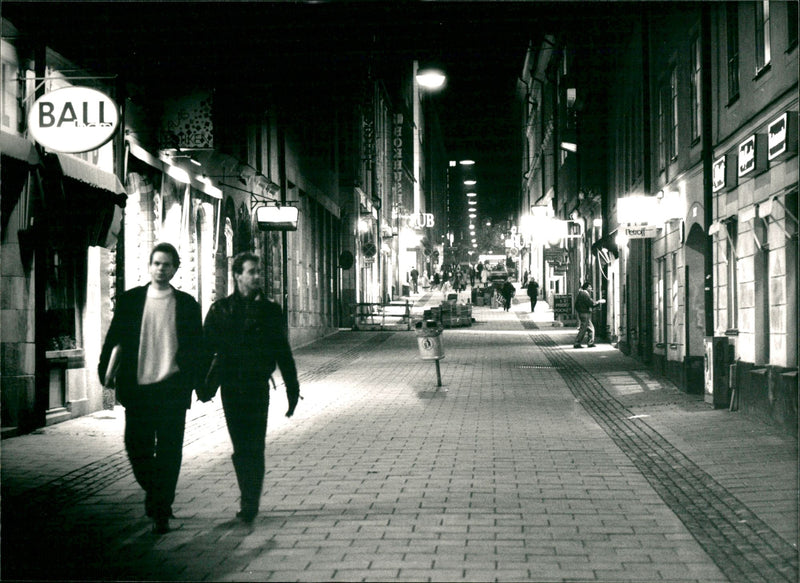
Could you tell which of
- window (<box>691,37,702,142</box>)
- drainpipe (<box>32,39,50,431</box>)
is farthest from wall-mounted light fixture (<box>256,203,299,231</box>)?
drainpipe (<box>32,39,50,431</box>)

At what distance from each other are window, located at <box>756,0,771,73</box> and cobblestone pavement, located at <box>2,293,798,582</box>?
436 cm

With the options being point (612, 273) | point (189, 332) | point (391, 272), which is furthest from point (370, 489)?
point (391, 272)

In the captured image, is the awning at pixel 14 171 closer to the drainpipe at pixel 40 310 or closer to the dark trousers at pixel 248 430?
the drainpipe at pixel 40 310

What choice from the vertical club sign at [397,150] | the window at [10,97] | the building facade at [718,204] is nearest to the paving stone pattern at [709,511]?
the building facade at [718,204]

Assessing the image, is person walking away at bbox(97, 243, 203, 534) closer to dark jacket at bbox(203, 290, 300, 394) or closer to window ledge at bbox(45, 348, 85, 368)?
dark jacket at bbox(203, 290, 300, 394)

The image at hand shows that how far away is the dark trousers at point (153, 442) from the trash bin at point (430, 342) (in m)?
11.6

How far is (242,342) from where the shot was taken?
7.23m

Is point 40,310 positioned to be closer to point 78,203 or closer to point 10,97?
point 78,203

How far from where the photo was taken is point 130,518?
7680mm

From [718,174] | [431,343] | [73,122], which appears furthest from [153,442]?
[431,343]

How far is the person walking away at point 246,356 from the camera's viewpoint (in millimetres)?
7195

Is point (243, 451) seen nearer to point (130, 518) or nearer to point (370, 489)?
point (130, 518)

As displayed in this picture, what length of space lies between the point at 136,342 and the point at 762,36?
9.68 m

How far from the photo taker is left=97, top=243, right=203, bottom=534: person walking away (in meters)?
7.12
